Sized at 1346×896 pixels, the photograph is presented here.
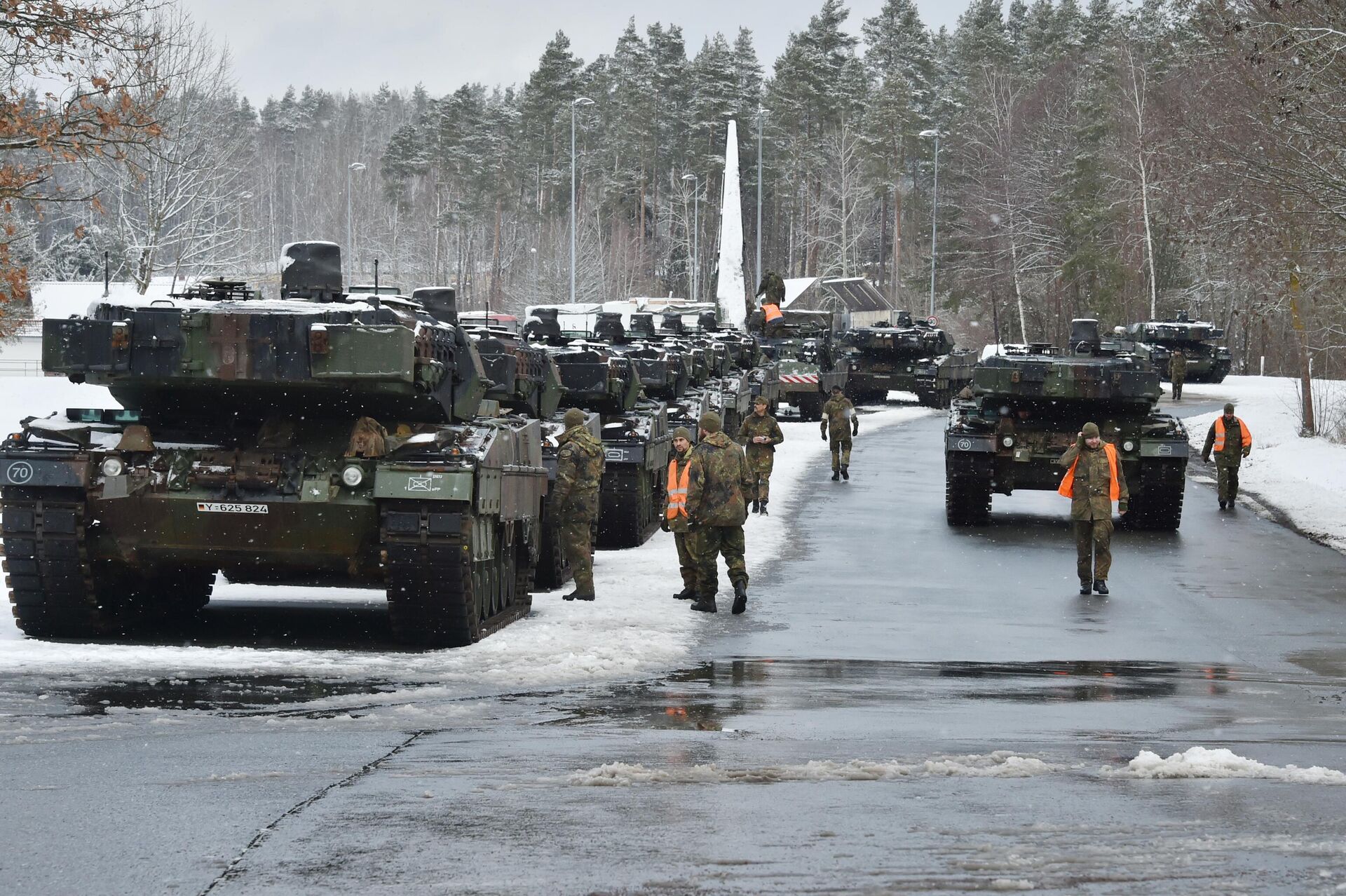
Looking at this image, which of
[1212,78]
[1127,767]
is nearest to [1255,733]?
[1127,767]

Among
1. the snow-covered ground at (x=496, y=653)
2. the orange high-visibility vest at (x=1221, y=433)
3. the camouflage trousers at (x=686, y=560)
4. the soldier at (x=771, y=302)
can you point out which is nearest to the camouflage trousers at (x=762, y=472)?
the snow-covered ground at (x=496, y=653)

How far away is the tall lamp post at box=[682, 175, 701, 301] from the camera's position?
81.9 m

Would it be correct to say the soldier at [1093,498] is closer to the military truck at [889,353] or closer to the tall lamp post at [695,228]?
the military truck at [889,353]

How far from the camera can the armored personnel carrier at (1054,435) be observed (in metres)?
20.8

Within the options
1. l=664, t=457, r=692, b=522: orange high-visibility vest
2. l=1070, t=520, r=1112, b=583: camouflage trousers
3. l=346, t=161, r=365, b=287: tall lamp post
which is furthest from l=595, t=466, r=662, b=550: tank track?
l=346, t=161, r=365, b=287: tall lamp post

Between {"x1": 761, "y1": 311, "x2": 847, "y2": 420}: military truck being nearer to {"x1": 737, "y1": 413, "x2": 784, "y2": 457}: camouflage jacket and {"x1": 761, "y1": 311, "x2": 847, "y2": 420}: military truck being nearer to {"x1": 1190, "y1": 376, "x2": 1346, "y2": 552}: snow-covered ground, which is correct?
{"x1": 1190, "y1": 376, "x2": 1346, "y2": 552}: snow-covered ground

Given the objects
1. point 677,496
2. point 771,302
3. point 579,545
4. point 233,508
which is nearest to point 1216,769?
point 233,508

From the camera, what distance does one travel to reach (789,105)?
88500mm

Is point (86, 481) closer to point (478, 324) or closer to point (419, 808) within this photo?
point (419, 808)

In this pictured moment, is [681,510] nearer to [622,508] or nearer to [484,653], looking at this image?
[484,653]

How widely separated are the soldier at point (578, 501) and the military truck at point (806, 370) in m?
22.6

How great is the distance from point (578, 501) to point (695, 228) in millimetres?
67198

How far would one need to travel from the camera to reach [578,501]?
1449cm

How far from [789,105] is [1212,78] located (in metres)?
56.9
